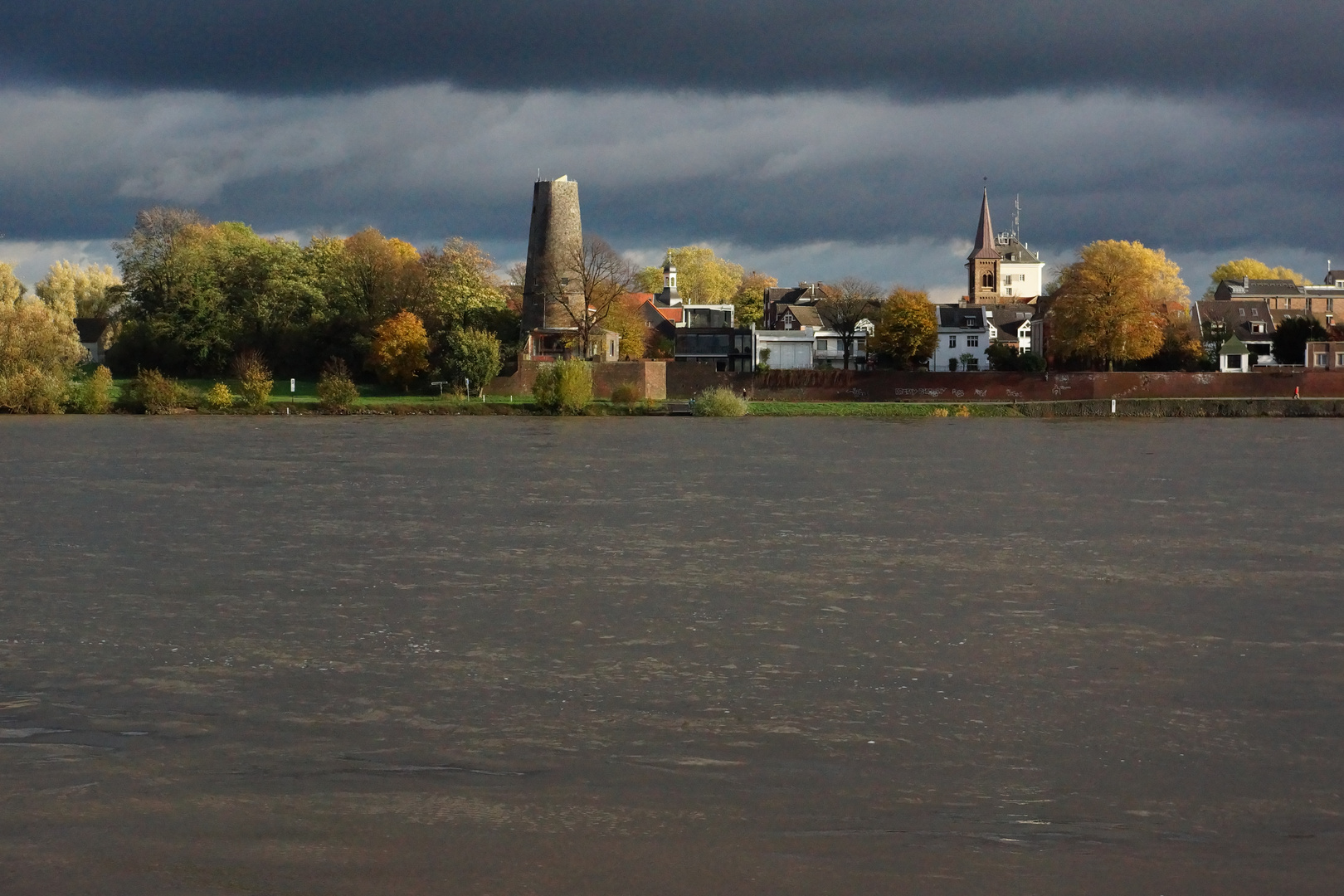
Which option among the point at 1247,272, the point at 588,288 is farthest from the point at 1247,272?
the point at 588,288

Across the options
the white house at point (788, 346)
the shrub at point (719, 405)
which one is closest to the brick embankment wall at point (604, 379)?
the shrub at point (719, 405)

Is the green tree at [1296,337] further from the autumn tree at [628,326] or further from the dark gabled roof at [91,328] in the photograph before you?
the dark gabled roof at [91,328]

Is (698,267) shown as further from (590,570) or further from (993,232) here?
(590,570)

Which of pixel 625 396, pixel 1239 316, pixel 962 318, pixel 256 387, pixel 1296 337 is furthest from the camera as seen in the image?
pixel 1239 316

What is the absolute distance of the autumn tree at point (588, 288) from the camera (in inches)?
3273

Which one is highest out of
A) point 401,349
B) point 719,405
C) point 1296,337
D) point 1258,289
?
point 1258,289

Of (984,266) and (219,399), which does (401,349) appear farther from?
(984,266)

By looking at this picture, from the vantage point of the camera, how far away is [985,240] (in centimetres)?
15975

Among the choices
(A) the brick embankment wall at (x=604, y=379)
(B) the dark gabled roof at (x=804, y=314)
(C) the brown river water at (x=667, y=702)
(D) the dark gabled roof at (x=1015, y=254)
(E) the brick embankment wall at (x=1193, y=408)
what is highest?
Answer: (D) the dark gabled roof at (x=1015, y=254)

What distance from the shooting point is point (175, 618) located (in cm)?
1479

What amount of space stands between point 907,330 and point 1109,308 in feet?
54.2

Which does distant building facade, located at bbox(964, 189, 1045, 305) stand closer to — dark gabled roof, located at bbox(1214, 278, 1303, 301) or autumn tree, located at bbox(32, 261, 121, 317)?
dark gabled roof, located at bbox(1214, 278, 1303, 301)

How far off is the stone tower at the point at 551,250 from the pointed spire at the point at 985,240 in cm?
8535

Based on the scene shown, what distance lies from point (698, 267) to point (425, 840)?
147 m
